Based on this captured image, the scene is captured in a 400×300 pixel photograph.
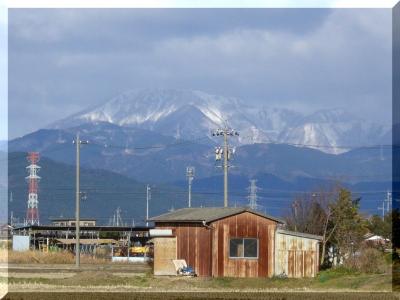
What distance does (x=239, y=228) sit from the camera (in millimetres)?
47188

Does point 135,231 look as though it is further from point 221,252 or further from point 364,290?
point 364,290

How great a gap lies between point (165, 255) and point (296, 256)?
5926 mm

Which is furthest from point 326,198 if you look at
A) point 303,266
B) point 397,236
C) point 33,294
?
point 33,294

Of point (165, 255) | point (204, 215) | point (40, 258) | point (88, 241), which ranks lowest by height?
point (40, 258)

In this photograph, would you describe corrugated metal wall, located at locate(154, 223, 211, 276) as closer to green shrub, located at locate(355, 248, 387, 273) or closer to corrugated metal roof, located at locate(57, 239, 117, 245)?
green shrub, located at locate(355, 248, 387, 273)

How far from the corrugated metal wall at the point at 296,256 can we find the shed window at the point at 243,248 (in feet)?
3.20

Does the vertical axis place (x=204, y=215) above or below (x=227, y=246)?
above

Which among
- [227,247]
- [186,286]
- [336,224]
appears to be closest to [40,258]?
[336,224]

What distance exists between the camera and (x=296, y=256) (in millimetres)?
47188

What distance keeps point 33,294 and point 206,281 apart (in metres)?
10.3

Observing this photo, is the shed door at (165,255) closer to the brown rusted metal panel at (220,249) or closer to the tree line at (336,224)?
the brown rusted metal panel at (220,249)

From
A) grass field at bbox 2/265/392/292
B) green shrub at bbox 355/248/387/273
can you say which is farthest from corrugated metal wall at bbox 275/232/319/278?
green shrub at bbox 355/248/387/273

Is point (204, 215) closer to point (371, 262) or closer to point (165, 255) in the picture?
point (165, 255)

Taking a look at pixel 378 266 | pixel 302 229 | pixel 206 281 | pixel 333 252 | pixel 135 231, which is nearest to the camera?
pixel 206 281
